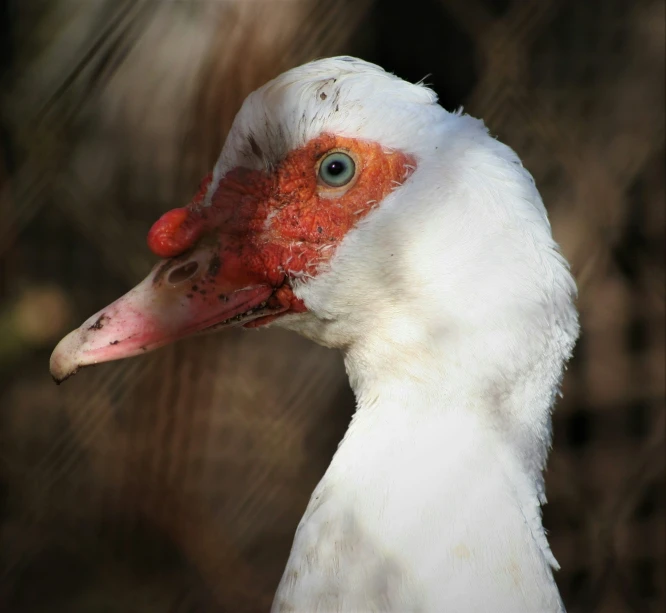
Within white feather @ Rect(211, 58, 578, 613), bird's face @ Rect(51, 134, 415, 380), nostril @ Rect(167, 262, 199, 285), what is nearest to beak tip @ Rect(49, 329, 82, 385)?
bird's face @ Rect(51, 134, 415, 380)

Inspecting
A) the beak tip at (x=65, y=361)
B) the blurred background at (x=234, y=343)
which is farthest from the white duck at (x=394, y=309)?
the blurred background at (x=234, y=343)

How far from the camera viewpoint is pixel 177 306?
122cm

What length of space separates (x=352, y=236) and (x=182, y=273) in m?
0.26

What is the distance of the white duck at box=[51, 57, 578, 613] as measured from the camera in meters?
1.10

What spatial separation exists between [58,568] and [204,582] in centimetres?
59

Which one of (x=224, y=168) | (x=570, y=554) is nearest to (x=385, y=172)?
(x=224, y=168)

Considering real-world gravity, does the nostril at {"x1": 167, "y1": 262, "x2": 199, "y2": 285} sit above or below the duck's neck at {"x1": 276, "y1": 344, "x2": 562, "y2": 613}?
above

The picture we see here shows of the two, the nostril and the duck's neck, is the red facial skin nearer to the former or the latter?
the nostril

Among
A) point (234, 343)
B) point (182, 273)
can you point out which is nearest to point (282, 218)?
point (182, 273)

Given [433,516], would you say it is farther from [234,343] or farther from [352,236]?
[234,343]

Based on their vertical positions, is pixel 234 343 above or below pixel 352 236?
below

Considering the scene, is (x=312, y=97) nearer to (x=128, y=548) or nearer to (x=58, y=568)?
(x=128, y=548)

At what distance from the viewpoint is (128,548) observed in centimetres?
254

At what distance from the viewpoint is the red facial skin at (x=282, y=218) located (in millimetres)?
1178
